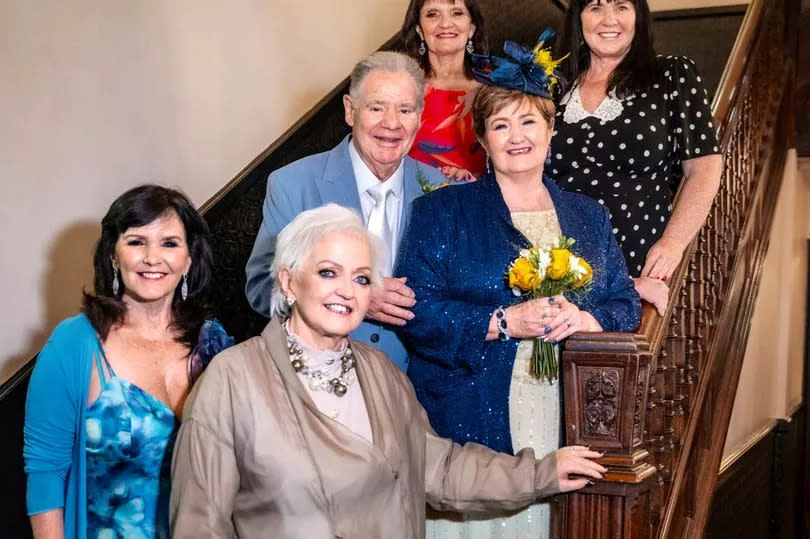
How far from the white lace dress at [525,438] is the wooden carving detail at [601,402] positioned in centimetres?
16

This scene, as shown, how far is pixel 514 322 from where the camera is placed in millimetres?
2809

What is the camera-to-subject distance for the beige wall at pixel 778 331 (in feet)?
20.5

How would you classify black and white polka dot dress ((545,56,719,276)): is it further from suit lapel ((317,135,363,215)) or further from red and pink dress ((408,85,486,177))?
suit lapel ((317,135,363,215))

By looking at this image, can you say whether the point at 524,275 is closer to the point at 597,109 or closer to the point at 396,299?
the point at 396,299

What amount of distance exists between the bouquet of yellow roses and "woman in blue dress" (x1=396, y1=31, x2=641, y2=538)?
0.04m

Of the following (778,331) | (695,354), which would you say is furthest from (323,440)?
(778,331)

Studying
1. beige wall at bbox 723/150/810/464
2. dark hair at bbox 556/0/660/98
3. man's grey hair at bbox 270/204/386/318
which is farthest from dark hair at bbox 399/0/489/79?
beige wall at bbox 723/150/810/464

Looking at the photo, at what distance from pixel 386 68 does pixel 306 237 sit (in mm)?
933

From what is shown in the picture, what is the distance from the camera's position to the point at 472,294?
9.62ft

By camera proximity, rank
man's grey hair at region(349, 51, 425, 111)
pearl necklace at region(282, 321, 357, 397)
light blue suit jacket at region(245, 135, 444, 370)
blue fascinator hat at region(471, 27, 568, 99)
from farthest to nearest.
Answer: man's grey hair at region(349, 51, 425, 111) → light blue suit jacket at region(245, 135, 444, 370) → blue fascinator hat at region(471, 27, 568, 99) → pearl necklace at region(282, 321, 357, 397)

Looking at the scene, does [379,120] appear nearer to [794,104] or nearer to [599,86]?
[599,86]

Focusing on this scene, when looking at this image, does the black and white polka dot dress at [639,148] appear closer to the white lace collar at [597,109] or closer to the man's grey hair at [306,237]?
the white lace collar at [597,109]

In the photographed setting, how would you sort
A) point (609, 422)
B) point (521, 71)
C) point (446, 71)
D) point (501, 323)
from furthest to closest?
point (446, 71), point (521, 71), point (501, 323), point (609, 422)

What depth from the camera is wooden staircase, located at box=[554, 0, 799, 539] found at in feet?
8.84
